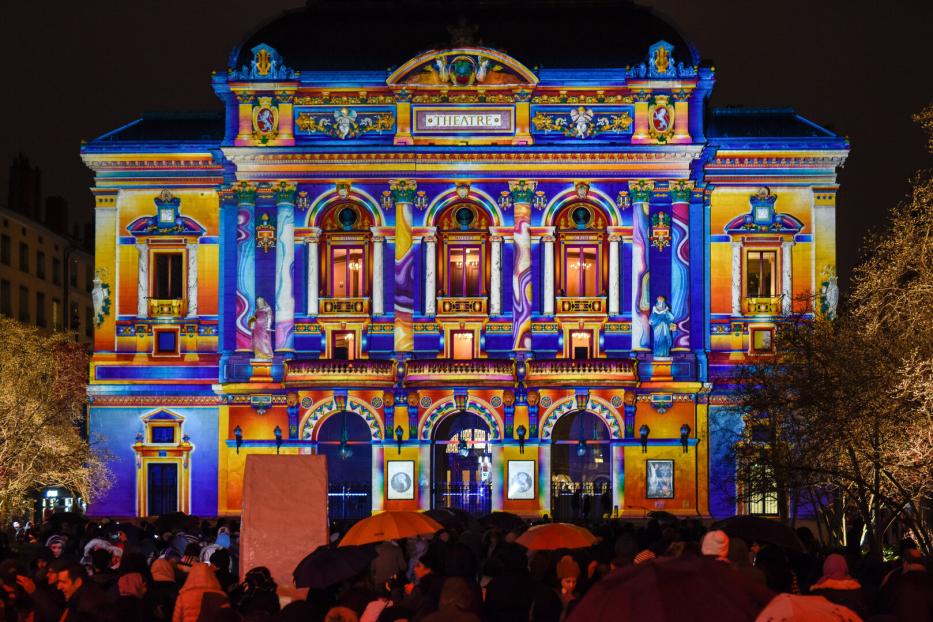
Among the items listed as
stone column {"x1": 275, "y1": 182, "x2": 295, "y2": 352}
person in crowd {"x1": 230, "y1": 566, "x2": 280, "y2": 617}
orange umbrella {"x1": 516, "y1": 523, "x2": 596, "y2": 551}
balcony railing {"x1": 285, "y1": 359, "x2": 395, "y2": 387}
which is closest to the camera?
person in crowd {"x1": 230, "y1": 566, "x2": 280, "y2": 617}

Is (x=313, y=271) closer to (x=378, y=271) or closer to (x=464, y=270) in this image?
(x=378, y=271)

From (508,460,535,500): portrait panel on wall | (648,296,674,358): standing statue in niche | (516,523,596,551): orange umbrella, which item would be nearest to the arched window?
(648,296,674,358): standing statue in niche

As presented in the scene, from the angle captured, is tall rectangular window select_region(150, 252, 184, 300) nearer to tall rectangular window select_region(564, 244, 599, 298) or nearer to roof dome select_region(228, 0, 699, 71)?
roof dome select_region(228, 0, 699, 71)

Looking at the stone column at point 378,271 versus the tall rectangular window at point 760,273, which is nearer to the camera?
the stone column at point 378,271

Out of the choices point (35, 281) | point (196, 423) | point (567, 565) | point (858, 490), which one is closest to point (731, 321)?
point (196, 423)

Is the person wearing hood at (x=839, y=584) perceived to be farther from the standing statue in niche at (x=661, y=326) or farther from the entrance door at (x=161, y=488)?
the entrance door at (x=161, y=488)

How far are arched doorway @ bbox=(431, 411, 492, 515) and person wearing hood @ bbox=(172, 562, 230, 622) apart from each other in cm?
5941

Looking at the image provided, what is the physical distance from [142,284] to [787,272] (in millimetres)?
34176

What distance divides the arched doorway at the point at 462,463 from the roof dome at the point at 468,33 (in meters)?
19.1

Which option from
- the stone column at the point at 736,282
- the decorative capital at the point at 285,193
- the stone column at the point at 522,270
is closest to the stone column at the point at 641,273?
the stone column at the point at 736,282

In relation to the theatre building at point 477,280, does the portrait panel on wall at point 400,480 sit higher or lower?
lower

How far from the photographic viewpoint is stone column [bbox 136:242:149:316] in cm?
8812

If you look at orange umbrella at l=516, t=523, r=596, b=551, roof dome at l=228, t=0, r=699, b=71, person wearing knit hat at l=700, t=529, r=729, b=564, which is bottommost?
orange umbrella at l=516, t=523, r=596, b=551

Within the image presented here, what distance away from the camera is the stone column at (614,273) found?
278ft
